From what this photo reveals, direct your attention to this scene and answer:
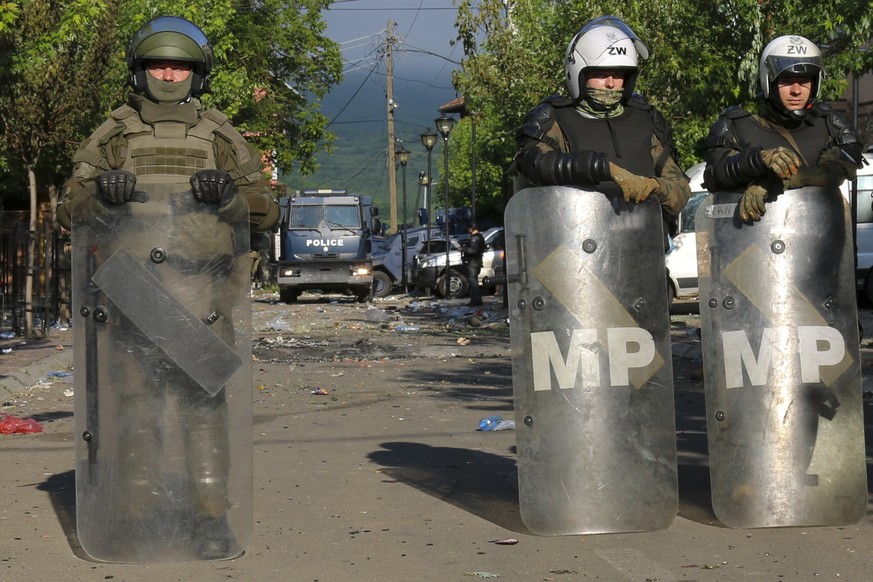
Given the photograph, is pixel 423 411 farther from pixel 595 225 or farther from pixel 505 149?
pixel 505 149

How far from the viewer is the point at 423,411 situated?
10305 millimetres

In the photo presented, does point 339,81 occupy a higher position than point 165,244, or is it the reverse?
point 339,81

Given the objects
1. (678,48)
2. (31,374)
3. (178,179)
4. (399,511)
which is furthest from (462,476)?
(678,48)

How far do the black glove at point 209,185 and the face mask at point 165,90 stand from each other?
2.39 ft

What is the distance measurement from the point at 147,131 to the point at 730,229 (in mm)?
2302

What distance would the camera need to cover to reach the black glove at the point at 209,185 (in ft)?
16.4

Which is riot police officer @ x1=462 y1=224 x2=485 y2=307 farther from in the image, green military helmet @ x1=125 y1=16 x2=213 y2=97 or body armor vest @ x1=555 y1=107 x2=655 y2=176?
green military helmet @ x1=125 y1=16 x2=213 y2=97

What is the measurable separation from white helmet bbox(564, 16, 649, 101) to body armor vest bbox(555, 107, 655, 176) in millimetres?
109

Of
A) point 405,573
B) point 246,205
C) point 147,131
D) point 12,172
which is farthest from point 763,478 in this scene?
point 12,172

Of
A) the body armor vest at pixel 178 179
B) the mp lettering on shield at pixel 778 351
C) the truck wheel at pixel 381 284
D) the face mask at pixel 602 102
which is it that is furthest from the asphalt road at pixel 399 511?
the truck wheel at pixel 381 284

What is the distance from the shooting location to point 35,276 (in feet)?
71.0

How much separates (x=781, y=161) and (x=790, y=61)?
32.2 inches

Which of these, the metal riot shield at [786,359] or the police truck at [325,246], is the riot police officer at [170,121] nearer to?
the metal riot shield at [786,359]

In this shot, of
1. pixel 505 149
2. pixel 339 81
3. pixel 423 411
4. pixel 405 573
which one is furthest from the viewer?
pixel 505 149
